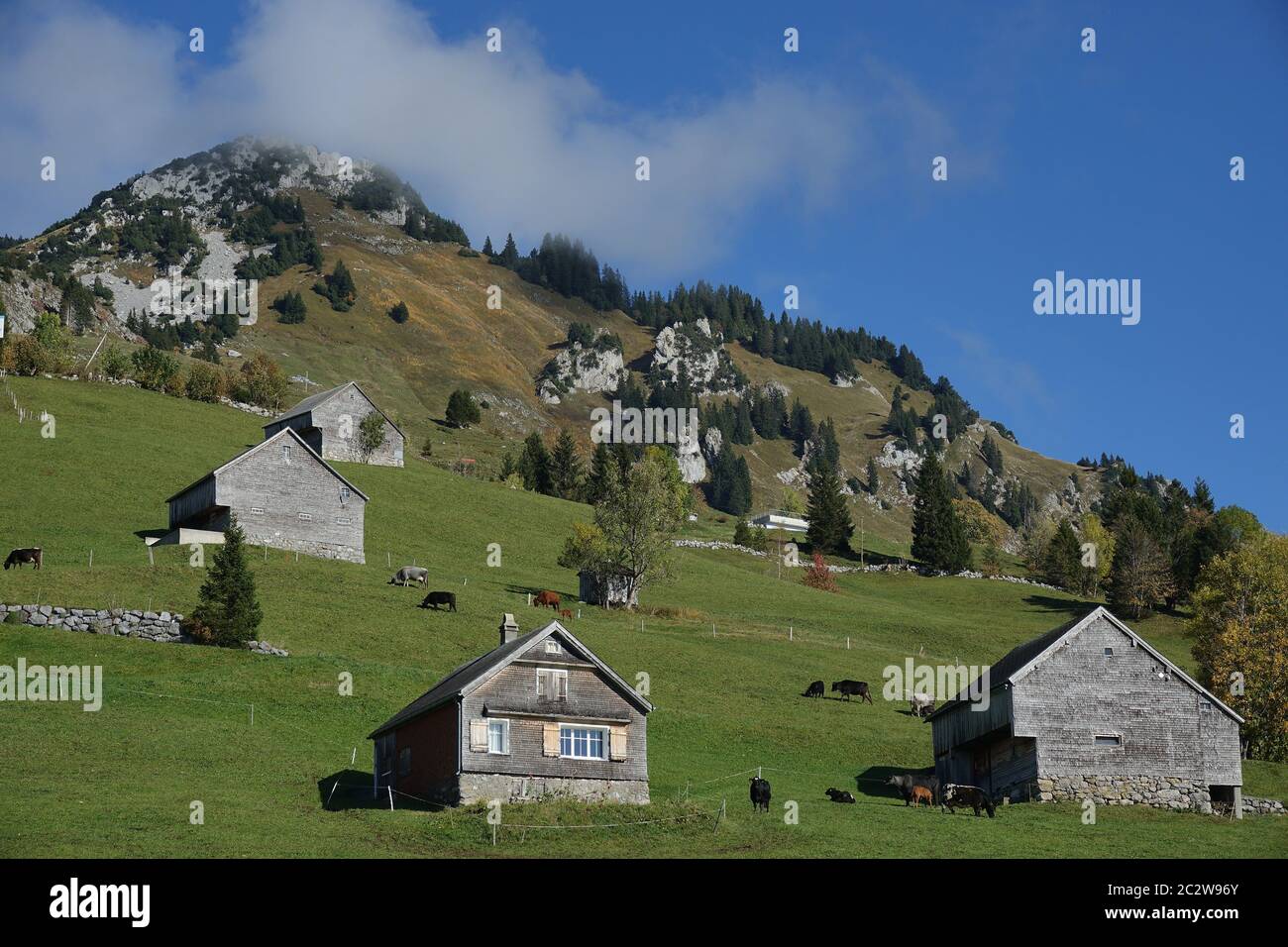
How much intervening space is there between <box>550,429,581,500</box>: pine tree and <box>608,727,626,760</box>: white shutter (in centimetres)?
9774

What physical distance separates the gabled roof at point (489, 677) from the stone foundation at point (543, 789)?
2.64 metres

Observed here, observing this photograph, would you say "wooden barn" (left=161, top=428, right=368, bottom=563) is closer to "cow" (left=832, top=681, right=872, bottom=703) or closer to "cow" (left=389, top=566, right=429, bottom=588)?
"cow" (left=389, top=566, right=429, bottom=588)

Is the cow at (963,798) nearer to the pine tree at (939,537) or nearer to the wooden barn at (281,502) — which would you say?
the wooden barn at (281,502)

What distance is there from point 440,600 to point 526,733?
28.8 metres

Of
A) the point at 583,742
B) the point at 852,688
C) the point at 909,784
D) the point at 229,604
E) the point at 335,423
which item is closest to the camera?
the point at 583,742

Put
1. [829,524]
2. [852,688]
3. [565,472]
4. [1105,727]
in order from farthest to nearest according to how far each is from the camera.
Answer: [565,472]
[829,524]
[852,688]
[1105,727]

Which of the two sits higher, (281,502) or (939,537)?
(939,537)

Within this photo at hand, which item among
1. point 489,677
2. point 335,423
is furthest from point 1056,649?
point 335,423

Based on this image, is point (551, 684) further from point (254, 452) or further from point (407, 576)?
point (254, 452)

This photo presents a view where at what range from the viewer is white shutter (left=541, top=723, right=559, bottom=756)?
46.4 m

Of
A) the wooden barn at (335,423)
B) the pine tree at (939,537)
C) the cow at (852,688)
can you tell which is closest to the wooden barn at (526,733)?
the cow at (852,688)

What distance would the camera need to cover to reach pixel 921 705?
69.0m

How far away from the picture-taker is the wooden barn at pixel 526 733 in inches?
1784
